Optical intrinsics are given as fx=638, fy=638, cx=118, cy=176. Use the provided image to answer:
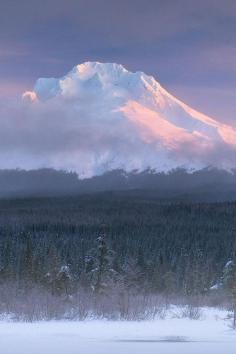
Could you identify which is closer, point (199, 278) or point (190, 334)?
point (190, 334)

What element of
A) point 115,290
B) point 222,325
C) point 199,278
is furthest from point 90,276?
point 222,325

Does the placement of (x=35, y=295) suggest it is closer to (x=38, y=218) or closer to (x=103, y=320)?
(x=103, y=320)

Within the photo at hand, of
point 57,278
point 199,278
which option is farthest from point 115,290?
point 199,278

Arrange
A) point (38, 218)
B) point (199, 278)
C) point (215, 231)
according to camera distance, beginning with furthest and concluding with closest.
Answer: point (38, 218)
point (215, 231)
point (199, 278)

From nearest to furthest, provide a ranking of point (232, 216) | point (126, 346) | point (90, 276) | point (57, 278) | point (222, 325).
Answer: point (126, 346) → point (222, 325) → point (57, 278) → point (90, 276) → point (232, 216)

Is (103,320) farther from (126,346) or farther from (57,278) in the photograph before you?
(57,278)

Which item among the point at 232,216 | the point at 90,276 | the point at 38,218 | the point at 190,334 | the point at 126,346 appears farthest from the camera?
the point at 38,218

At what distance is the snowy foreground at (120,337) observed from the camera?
680 inches

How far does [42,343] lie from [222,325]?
814 centimetres

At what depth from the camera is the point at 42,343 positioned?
18.1 meters

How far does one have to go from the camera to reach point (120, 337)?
1984cm

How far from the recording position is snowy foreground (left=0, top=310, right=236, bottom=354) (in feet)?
56.6

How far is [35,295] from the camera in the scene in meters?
26.2

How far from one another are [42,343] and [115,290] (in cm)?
880
